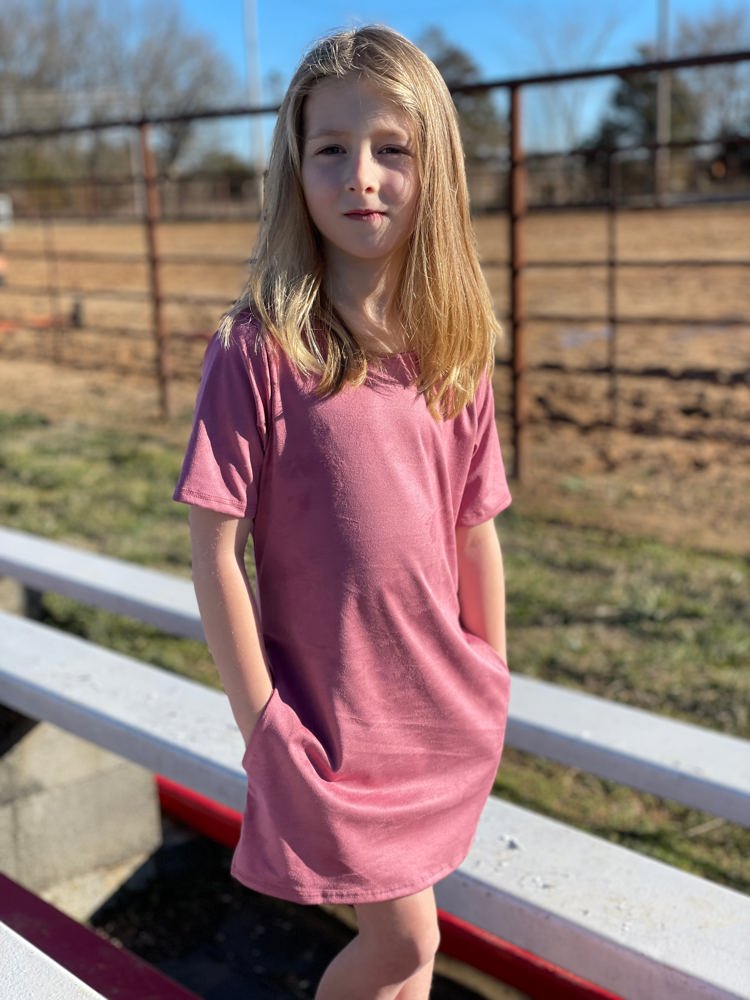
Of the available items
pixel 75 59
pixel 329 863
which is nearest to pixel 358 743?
pixel 329 863

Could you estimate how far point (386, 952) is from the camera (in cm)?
141

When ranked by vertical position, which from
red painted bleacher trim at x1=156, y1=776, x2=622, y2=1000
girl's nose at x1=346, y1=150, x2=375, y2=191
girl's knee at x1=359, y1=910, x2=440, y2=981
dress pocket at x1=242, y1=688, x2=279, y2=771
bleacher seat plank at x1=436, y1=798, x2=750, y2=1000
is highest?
girl's nose at x1=346, y1=150, x2=375, y2=191

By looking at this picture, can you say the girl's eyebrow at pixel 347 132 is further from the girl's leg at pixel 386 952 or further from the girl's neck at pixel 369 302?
the girl's leg at pixel 386 952

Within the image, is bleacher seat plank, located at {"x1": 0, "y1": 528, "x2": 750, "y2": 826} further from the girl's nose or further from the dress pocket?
the girl's nose

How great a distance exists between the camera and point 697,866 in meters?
2.40

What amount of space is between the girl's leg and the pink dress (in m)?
0.04

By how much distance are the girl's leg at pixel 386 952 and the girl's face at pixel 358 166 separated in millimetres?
743

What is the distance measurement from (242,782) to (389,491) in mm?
736

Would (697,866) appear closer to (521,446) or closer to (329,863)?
(329,863)

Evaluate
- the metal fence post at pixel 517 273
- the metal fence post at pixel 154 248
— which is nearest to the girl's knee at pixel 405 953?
the metal fence post at pixel 517 273

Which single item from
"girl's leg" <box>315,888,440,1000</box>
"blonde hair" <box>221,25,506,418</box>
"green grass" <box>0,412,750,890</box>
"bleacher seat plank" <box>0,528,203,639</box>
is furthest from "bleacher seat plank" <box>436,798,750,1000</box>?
"bleacher seat plank" <box>0,528,203,639</box>

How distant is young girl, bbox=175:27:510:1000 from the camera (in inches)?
51.8

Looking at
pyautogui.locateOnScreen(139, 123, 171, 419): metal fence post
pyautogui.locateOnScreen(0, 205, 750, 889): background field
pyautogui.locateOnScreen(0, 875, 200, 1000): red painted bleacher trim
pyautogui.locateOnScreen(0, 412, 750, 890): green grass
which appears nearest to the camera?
pyautogui.locateOnScreen(0, 875, 200, 1000): red painted bleacher trim

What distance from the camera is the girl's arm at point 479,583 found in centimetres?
152
